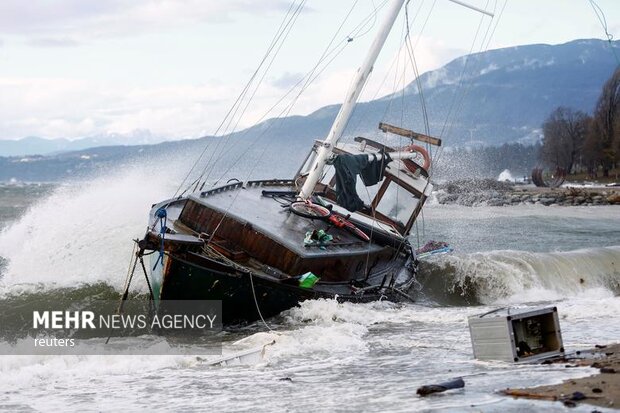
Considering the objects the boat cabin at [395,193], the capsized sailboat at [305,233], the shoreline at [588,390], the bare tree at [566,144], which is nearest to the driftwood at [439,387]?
the shoreline at [588,390]

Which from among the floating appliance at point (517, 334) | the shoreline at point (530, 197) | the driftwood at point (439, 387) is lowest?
the driftwood at point (439, 387)

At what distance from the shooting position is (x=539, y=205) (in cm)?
6812

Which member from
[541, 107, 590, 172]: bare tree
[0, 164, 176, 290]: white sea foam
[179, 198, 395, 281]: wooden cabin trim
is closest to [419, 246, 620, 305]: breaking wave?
[179, 198, 395, 281]: wooden cabin trim

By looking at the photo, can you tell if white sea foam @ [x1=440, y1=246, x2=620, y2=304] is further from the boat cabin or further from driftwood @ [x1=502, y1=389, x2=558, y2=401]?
driftwood @ [x1=502, y1=389, x2=558, y2=401]

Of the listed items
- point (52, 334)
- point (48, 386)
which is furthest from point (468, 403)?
point (52, 334)

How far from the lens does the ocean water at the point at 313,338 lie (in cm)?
1233

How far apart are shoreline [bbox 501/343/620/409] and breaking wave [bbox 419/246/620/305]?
11259 mm

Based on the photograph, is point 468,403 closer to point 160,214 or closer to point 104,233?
point 160,214

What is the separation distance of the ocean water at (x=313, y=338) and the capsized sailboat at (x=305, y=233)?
0.64 meters

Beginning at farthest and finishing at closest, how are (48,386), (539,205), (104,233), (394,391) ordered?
(539,205), (104,233), (48,386), (394,391)

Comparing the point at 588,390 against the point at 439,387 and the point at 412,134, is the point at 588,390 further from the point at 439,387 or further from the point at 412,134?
the point at 412,134

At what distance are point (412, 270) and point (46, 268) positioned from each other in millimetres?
10039

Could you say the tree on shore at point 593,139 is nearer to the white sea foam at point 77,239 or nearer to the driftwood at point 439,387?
the white sea foam at point 77,239

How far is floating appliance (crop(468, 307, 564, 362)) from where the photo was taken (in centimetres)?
1336
